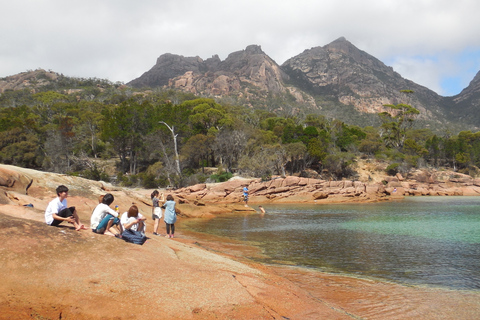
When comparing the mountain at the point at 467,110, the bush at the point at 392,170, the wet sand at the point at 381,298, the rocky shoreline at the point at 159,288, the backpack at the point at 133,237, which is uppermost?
the mountain at the point at 467,110

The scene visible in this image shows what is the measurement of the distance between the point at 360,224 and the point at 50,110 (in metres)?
68.3

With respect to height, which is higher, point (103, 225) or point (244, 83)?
point (244, 83)

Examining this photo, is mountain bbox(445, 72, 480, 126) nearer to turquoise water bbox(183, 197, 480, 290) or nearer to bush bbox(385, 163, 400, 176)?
bush bbox(385, 163, 400, 176)

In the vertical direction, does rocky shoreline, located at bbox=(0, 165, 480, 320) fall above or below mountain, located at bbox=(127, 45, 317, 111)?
below

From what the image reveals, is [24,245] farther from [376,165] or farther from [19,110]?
[19,110]

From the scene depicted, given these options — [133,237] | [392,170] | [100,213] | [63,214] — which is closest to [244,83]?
[392,170]

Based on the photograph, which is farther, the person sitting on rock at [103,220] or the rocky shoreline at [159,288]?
the person sitting on rock at [103,220]

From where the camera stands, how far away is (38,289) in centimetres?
475

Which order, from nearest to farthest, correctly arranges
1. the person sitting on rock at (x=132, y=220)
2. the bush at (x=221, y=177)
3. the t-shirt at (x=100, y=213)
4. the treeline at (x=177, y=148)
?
the t-shirt at (x=100, y=213) < the person sitting on rock at (x=132, y=220) < the bush at (x=221, y=177) < the treeline at (x=177, y=148)

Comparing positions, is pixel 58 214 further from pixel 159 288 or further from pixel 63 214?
pixel 159 288

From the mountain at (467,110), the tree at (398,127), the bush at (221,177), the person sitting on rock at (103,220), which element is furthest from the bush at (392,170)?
the mountain at (467,110)

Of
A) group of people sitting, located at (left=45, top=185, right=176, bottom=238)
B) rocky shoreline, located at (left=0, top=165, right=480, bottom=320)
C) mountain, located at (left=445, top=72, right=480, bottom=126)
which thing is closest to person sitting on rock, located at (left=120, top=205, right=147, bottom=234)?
group of people sitting, located at (left=45, top=185, right=176, bottom=238)

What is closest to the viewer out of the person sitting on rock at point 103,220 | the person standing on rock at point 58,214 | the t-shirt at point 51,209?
the person standing on rock at point 58,214

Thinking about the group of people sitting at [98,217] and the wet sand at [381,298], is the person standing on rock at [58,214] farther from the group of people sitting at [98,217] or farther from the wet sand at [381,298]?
the wet sand at [381,298]
